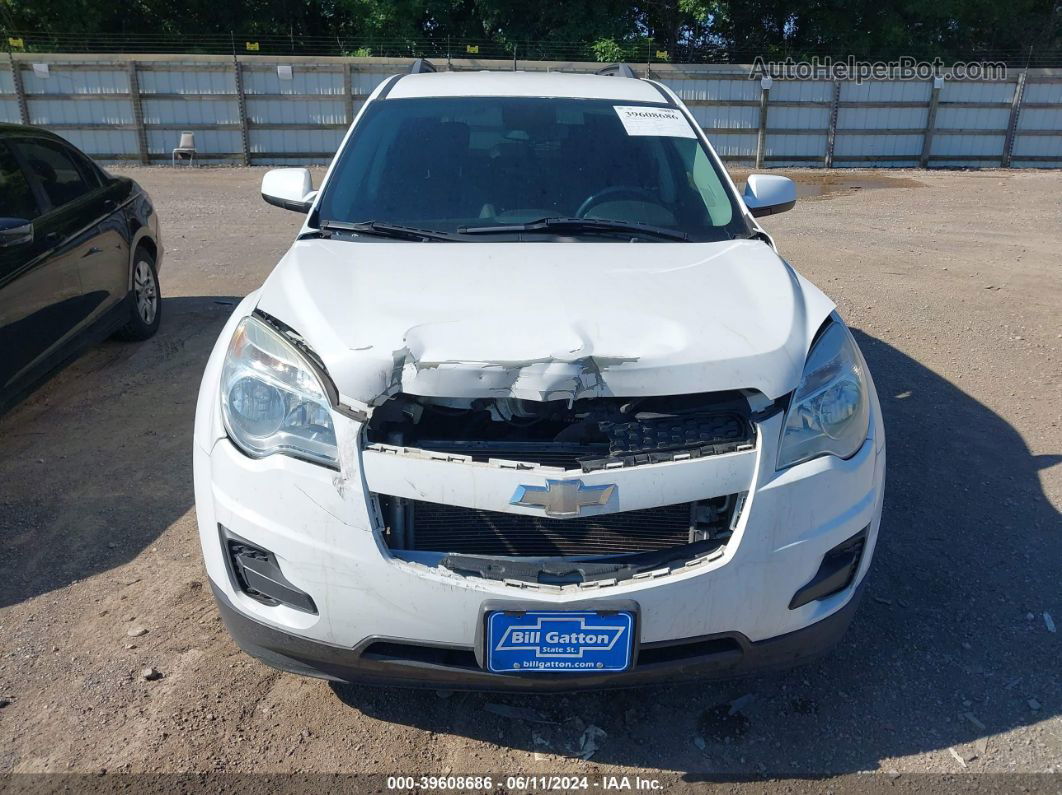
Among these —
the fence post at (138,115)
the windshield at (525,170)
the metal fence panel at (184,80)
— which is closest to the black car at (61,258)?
the windshield at (525,170)

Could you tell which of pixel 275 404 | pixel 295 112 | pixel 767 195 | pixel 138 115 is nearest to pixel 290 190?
pixel 275 404

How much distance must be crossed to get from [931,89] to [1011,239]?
367 inches

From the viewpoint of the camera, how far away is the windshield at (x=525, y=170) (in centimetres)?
336

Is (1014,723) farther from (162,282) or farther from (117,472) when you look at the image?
(162,282)

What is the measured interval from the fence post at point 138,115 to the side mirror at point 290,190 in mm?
15478

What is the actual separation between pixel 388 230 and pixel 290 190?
786 mm

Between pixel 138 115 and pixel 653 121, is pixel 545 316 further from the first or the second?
pixel 138 115

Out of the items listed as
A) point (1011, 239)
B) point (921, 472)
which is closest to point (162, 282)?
point (921, 472)

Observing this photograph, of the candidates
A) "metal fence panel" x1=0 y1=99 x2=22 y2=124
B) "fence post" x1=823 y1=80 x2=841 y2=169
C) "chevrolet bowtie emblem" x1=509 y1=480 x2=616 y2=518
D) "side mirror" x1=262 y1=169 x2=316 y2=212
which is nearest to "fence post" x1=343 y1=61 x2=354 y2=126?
"metal fence panel" x1=0 y1=99 x2=22 y2=124

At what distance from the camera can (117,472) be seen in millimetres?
4105

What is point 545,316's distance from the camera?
7.97 ft

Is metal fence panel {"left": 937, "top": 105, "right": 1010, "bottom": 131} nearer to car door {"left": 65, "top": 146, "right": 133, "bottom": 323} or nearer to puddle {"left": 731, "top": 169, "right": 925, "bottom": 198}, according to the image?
puddle {"left": 731, "top": 169, "right": 925, "bottom": 198}

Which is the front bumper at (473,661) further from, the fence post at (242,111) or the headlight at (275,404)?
the fence post at (242,111)

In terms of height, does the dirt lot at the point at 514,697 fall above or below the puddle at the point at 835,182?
below
